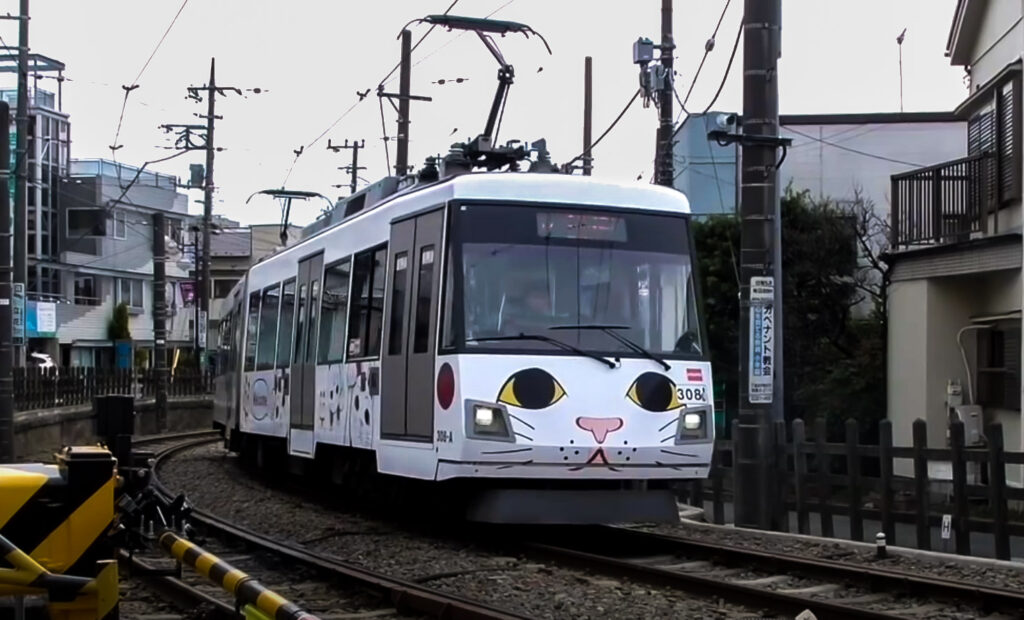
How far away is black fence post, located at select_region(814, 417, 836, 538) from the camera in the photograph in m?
13.4

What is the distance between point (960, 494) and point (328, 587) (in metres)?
5.92

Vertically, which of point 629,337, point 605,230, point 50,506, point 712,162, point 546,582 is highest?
point 712,162

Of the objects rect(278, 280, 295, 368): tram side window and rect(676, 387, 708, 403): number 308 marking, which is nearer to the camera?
rect(676, 387, 708, 403): number 308 marking

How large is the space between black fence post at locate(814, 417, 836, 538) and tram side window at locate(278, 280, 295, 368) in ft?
21.4

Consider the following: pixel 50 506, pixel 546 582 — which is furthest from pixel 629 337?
pixel 50 506

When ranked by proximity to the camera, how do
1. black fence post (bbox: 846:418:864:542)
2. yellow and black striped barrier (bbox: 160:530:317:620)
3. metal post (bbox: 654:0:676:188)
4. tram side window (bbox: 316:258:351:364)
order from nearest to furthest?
1. yellow and black striped barrier (bbox: 160:530:317:620)
2. black fence post (bbox: 846:418:864:542)
3. tram side window (bbox: 316:258:351:364)
4. metal post (bbox: 654:0:676:188)

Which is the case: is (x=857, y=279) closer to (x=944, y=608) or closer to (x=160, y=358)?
(x=160, y=358)

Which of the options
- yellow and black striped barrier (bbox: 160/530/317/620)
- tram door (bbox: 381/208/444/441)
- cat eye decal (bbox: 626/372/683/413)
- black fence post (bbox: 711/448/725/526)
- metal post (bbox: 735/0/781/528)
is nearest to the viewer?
yellow and black striped barrier (bbox: 160/530/317/620)

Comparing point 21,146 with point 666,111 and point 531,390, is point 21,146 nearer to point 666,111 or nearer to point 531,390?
point 666,111

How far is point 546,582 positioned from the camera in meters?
9.40

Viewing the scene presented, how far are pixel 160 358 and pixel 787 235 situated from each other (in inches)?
721

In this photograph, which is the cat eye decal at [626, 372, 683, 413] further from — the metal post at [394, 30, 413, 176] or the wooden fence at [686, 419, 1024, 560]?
the metal post at [394, 30, 413, 176]

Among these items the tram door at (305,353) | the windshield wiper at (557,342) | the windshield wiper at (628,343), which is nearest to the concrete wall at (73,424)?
the tram door at (305,353)

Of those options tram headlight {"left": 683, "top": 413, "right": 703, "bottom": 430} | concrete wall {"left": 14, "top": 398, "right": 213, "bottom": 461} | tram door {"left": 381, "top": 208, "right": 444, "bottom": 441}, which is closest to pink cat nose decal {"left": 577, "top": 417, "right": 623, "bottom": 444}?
tram headlight {"left": 683, "top": 413, "right": 703, "bottom": 430}
